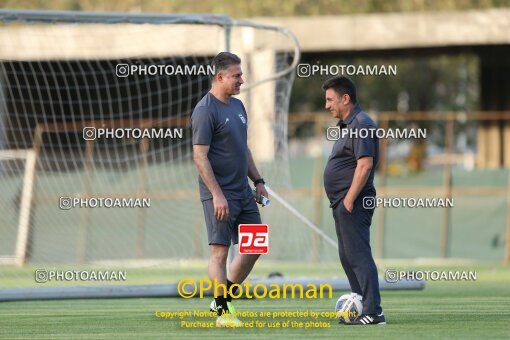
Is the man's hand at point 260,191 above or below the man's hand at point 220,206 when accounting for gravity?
above

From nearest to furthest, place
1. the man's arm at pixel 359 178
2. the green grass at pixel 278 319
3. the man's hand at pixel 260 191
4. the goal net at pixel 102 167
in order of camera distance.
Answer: the green grass at pixel 278 319
the man's arm at pixel 359 178
the man's hand at pixel 260 191
the goal net at pixel 102 167

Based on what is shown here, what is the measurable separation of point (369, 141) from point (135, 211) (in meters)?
12.8

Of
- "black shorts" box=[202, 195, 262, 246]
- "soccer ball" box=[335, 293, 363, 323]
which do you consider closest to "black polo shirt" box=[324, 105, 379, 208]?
"black shorts" box=[202, 195, 262, 246]

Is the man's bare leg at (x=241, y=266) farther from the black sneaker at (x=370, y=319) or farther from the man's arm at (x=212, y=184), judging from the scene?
the black sneaker at (x=370, y=319)

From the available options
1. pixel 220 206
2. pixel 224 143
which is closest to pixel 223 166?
pixel 224 143

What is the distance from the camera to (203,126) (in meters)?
8.99

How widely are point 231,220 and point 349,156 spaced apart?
1.00 metres

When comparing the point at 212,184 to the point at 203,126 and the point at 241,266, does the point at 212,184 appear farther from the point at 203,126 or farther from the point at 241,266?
the point at 241,266

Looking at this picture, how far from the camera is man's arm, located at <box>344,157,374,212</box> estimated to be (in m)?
8.87

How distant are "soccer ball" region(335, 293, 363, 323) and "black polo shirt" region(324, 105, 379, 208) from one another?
2.36 feet

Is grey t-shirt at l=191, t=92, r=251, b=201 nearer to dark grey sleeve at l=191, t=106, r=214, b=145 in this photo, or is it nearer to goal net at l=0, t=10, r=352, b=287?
dark grey sleeve at l=191, t=106, r=214, b=145

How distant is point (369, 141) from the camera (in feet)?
29.2

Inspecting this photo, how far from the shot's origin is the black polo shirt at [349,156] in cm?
891

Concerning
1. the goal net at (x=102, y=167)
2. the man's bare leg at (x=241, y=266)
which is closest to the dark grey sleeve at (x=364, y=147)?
the man's bare leg at (x=241, y=266)
